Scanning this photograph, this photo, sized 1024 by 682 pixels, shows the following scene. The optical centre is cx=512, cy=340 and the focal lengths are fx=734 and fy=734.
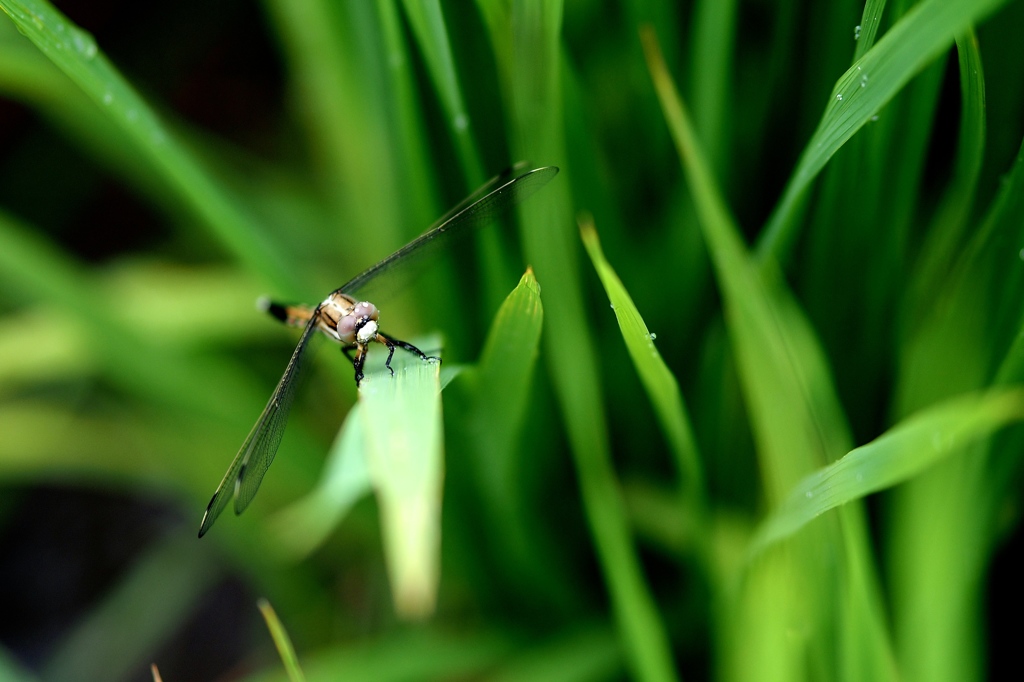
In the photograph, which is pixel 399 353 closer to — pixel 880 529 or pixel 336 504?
pixel 336 504

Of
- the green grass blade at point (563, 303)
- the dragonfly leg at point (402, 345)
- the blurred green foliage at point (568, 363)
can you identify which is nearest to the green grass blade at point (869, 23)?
the blurred green foliage at point (568, 363)

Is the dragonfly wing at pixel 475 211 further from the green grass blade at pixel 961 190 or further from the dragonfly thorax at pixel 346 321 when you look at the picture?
the green grass blade at pixel 961 190

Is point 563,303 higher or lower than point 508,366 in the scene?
higher

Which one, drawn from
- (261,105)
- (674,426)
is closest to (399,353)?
(674,426)

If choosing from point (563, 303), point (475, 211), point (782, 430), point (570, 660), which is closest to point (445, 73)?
point (475, 211)

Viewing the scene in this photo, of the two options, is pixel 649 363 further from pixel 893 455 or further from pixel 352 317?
pixel 352 317

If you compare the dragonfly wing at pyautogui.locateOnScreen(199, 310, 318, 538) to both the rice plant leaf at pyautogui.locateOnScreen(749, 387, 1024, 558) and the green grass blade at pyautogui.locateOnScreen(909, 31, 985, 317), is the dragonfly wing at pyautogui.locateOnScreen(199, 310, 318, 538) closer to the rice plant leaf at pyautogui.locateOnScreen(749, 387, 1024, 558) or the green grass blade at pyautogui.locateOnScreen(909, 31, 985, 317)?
the rice plant leaf at pyautogui.locateOnScreen(749, 387, 1024, 558)

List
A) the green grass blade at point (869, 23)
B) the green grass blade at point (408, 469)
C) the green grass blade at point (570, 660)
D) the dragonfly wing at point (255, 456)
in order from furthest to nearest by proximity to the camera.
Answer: the green grass blade at point (570, 660)
the dragonfly wing at point (255, 456)
the green grass blade at point (869, 23)
the green grass blade at point (408, 469)
